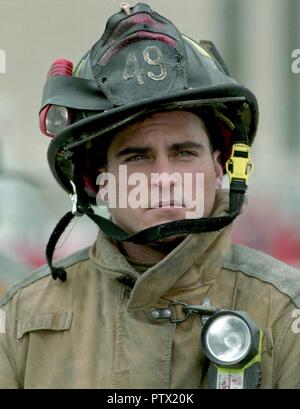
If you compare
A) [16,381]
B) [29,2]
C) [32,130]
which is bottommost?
[16,381]

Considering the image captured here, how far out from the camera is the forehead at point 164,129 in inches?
115

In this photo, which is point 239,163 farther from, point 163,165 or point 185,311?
point 185,311

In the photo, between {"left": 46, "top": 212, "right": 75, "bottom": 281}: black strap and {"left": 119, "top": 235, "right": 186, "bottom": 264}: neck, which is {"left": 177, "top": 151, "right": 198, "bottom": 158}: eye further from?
{"left": 46, "top": 212, "right": 75, "bottom": 281}: black strap

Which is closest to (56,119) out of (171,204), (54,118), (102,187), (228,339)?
(54,118)

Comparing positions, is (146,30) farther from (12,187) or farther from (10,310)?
(12,187)

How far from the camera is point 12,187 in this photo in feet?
15.6

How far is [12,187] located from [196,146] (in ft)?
6.61

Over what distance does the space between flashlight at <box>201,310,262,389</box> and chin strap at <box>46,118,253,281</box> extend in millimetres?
Result: 315

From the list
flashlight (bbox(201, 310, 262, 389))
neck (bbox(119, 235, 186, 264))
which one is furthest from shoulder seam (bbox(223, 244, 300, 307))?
flashlight (bbox(201, 310, 262, 389))

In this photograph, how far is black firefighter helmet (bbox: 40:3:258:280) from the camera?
285cm

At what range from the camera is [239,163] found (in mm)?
2975

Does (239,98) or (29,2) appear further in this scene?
(29,2)

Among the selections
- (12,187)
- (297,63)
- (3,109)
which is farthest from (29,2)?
(297,63)
